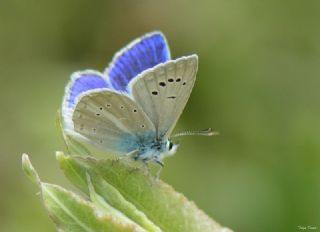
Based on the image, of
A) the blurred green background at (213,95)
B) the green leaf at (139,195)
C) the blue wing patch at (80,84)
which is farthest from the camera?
the blurred green background at (213,95)

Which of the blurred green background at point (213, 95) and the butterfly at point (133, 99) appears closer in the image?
the butterfly at point (133, 99)

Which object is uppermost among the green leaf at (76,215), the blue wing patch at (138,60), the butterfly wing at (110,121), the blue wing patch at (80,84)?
the blue wing patch at (138,60)

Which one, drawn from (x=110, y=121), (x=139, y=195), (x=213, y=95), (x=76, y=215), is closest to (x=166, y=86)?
(x=110, y=121)

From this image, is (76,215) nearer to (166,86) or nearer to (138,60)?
(166,86)

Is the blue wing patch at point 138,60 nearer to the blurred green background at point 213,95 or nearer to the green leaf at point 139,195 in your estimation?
the green leaf at point 139,195

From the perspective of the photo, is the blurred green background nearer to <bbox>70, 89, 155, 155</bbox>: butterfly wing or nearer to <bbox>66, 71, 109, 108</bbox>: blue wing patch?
<bbox>70, 89, 155, 155</bbox>: butterfly wing

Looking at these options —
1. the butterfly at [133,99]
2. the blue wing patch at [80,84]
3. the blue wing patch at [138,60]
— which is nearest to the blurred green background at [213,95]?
the butterfly at [133,99]

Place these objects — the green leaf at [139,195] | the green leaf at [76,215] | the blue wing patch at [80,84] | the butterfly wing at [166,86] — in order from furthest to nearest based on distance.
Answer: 1. the blue wing patch at [80,84]
2. the butterfly wing at [166,86]
3. the green leaf at [139,195]
4. the green leaf at [76,215]
